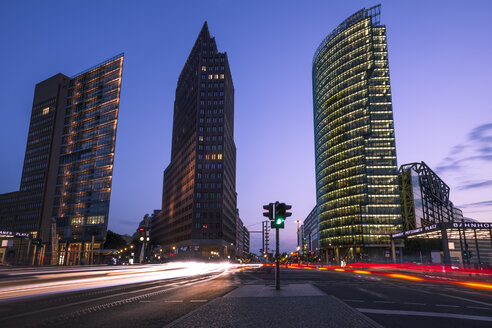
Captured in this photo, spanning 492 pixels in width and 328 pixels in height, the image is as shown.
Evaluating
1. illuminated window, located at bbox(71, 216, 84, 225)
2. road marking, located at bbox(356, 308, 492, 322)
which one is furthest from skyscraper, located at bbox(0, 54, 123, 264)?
road marking, located at bbox(356, 308, 492, 322)

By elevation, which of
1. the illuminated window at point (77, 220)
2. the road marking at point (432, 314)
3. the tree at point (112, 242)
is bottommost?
the road marking at point (432, 314)

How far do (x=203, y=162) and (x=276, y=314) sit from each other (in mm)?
109634

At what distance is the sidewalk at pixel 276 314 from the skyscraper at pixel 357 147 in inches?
4156

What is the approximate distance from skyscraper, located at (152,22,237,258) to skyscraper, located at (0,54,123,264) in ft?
91.2

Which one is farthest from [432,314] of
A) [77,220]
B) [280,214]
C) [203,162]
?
[203,162]

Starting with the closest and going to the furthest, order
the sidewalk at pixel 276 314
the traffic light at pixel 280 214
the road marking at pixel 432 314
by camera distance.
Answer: the sidewalk at pixel 276 314 < the road marking at pixel 432 314 < the traffic light at pixel 280 214

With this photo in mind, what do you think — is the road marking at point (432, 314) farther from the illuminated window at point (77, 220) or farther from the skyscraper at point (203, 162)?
the illuminated window at point (77, 220)

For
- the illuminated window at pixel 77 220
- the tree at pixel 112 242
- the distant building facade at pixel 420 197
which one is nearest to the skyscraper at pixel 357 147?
the distant building facade at pixel 420 197

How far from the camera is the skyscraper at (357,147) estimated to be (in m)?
113

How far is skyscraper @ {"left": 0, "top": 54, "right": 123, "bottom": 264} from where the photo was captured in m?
98.8

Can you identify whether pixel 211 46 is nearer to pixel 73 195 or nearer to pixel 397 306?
pixel 73 195

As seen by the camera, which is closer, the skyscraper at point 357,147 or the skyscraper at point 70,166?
the skyscraper at point 70,166

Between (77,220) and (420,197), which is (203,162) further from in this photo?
(420,197)

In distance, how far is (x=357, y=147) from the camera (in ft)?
388
